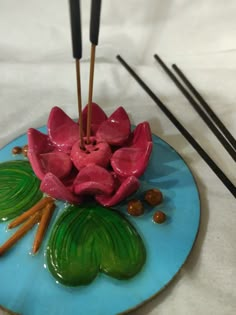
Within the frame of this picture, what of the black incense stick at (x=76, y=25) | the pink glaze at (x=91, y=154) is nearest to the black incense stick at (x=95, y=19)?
the black incense stick at (x=76, y=25)

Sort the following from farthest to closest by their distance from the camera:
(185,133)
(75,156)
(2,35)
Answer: (2,35) < (185,133) < (75,156)

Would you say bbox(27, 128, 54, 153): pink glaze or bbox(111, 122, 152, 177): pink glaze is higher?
bbox(27, 128, 54, 153): pink glaze

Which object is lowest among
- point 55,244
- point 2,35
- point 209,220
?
point 209,220

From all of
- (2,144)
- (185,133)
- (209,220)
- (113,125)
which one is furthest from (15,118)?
(209,220)

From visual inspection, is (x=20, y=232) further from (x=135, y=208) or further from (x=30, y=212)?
(x=135, y=208)

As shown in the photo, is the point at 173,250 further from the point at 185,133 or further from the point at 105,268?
the point at 185,133

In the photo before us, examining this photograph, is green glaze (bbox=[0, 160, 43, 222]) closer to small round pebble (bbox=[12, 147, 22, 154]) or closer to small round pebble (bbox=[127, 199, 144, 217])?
small round pebble (bbox=[12, 147, 22, 154])

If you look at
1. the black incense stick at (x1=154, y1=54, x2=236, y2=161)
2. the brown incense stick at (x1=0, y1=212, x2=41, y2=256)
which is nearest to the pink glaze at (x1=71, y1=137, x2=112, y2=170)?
the brown incense stick at (x1=0, y1=212, x2=41, y2=256)

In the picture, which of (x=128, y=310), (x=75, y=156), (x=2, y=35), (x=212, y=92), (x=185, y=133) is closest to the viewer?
(x=128, y=310)
